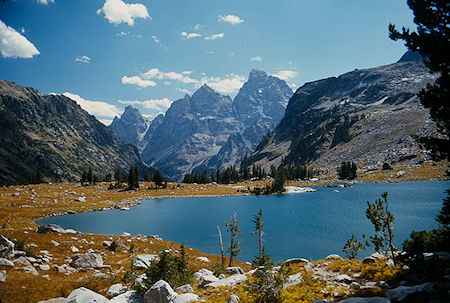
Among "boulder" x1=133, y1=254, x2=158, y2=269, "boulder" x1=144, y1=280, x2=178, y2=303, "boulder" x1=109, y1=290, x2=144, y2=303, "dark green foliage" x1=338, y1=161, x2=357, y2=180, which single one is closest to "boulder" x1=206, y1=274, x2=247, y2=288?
"boulder" x1=144, y1=280, x2=178, y2=303

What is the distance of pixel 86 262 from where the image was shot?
2542 cm

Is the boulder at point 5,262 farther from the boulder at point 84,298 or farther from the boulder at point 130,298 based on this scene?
the boulder at point 130,298

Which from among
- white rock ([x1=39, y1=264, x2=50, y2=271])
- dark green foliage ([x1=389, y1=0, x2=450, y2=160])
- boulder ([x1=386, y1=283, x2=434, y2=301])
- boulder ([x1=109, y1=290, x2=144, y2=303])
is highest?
dark green foliage ([x1=389, y1=0, x2=450, y2=160])

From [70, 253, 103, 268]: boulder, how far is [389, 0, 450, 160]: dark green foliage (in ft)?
100

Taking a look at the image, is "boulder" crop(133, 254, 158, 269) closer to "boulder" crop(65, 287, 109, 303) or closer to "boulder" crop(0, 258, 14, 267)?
"boulder" crop(0, 258, 14, 267)

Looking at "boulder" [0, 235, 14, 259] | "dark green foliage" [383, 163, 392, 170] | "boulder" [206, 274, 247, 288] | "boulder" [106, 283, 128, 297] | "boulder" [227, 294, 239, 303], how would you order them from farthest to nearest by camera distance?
"dark green foliage" [383, 163, 392, 170], "boulder" [0, 235, 14, 259], "boulder" [106, 283, 128, 297], "boulder" [206, 274, 247, 288], "boulder" [227, 294, 239, 303]

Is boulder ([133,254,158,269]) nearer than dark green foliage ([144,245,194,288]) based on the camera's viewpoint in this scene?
No

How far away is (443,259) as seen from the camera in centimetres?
1172

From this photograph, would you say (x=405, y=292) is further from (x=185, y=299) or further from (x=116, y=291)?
(x=116, y=291)

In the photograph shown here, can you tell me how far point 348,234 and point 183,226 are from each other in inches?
1718

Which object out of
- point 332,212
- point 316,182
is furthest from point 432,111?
point 316,182

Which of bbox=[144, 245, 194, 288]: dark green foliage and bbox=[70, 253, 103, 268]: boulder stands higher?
bbox=[144, 245, 194, 288]: dark green foliage

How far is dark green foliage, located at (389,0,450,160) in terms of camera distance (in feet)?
41.3

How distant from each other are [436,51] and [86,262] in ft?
109
